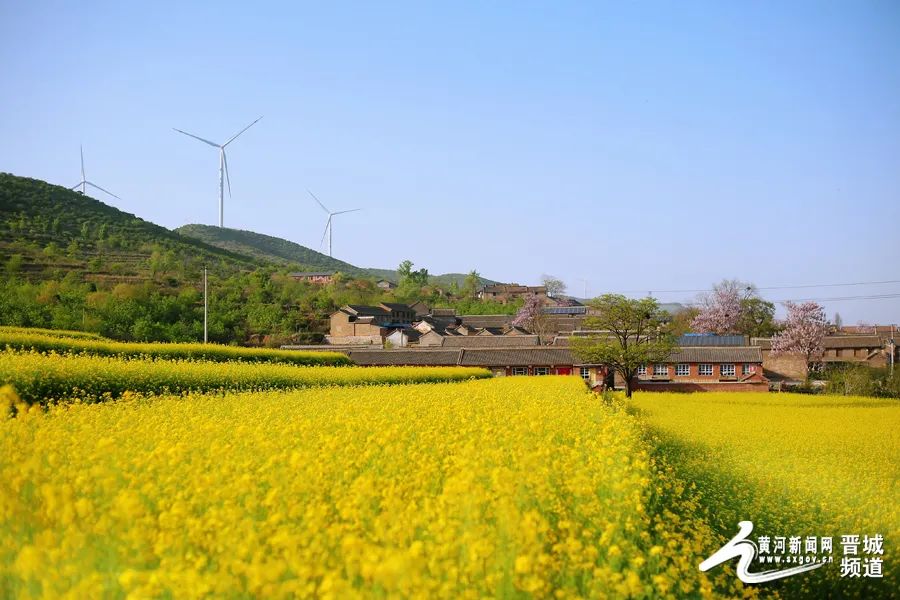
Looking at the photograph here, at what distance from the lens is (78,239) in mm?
72188

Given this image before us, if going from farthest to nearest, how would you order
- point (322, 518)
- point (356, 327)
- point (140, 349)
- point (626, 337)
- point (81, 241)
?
1. point (356, 327)
2. point (81, 241)
3. point (626, 337)
4. point (140, 349)
5. point (322, 518)

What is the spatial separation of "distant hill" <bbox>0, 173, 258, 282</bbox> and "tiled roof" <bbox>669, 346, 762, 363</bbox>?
44600 mm

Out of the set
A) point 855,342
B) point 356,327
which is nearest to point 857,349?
point 855,342

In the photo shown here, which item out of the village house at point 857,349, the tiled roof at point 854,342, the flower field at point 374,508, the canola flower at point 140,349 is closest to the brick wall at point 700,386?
the village house at point 857,349

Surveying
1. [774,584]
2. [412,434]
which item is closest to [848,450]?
[774,584]

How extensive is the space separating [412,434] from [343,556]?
4.52 meters

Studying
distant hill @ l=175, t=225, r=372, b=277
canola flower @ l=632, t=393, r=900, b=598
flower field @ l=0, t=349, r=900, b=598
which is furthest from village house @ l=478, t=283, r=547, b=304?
flower field @ l=0, t=349, r=900, b=598

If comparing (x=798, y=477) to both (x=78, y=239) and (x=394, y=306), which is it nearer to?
(x=78, y=239)

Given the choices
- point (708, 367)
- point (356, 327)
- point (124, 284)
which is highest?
point (124, 284)

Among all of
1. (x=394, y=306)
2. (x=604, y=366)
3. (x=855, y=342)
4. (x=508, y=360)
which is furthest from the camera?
(x=394, y=306)

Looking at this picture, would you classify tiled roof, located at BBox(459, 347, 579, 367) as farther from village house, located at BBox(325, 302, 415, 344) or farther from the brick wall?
village house, located at BBox(325, 302, 415, 344)

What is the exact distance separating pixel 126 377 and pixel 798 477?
14.3m

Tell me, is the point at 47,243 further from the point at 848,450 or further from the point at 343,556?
the point at 343,556

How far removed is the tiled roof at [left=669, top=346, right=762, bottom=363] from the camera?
51.8 metres
